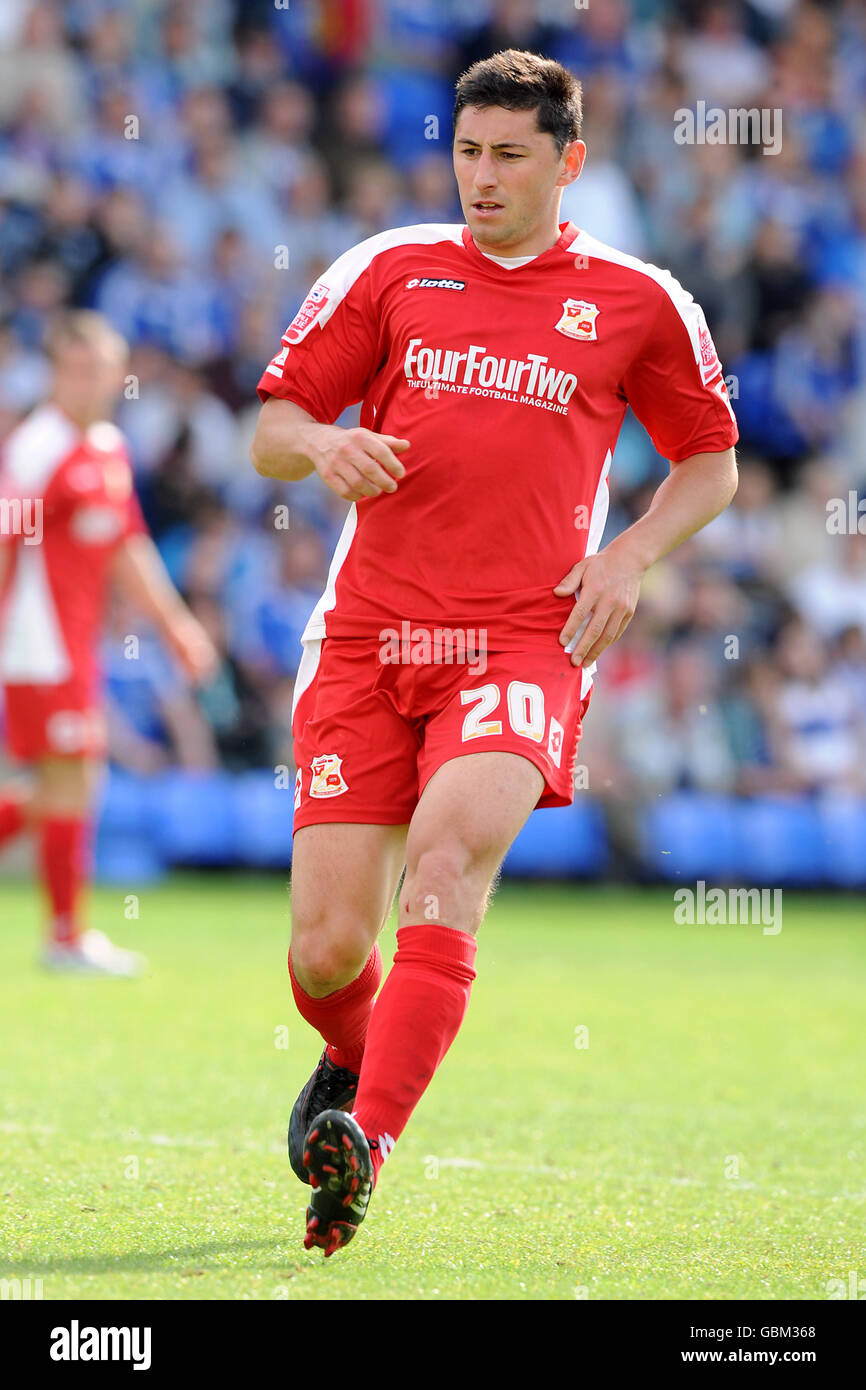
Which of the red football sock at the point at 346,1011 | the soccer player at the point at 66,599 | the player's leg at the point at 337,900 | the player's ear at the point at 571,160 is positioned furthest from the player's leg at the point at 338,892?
the soccer player at the point at 66,599

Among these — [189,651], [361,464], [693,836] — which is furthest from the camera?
[693,836]

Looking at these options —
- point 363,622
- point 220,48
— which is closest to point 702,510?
point 363,622

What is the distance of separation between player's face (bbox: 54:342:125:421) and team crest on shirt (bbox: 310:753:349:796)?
5.32 meters

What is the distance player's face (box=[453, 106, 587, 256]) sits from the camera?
4.43 metres

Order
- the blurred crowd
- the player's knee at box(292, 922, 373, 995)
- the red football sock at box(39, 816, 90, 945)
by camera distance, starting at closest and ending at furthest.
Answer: the player's knee at box(292, 922, 373, 995) < the red football sock at box(39, 816, 90, 945) < the blurred crowd

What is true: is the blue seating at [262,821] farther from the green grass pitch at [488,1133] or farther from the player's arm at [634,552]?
the player's arm at [634,552]

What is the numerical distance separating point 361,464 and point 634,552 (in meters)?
0.76

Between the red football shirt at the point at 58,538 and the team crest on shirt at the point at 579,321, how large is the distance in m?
5.24

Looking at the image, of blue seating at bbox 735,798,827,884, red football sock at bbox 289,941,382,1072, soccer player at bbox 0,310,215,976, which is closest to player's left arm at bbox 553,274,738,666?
red football sock at bbox 289,941,382,1072

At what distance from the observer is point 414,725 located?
14.7ft

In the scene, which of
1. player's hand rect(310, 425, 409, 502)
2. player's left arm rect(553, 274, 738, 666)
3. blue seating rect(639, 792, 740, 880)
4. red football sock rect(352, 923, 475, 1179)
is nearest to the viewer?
red football sock rect(352, 923, 475, 1179)

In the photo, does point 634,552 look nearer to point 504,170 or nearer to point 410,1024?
point 504,170

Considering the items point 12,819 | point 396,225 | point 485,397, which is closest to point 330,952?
point 485,397

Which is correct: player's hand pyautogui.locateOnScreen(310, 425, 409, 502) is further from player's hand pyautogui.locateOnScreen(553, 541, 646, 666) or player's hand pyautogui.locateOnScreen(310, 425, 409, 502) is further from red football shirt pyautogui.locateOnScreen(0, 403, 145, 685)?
red football shirt pyautogui.locateOnScreen(0, 403, 145, 685)
